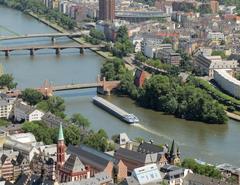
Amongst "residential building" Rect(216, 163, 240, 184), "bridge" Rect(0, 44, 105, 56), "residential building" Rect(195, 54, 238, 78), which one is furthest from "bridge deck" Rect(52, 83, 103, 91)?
"residential building" Rect(216, 163, 240, 184)

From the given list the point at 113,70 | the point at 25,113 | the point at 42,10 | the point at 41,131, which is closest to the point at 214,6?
the point at 42,10

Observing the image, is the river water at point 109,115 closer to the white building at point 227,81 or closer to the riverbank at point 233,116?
the riverbank at point 233,116

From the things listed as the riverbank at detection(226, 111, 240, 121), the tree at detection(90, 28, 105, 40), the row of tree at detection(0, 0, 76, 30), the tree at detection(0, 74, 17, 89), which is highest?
the row of tree at detection(0, 0, 76, 30)

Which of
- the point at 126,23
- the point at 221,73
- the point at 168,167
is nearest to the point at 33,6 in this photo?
the point at 126,23

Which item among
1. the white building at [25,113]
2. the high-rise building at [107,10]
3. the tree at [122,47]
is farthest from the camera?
the high-rise building at [107,10]

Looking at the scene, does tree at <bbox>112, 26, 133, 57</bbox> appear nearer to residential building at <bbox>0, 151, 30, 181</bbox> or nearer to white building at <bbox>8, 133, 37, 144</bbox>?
white building at <bbox>8, 133, 37, 144</bbox>

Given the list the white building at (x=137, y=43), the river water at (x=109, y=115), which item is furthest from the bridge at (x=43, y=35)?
the white building at (x=137, y=43)

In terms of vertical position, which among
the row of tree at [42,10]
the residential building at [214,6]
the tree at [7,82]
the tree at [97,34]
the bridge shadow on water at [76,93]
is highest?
the residential building at [214,6]
